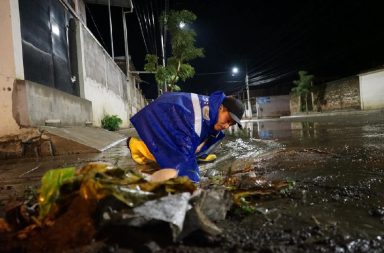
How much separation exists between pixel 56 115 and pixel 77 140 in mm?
1141

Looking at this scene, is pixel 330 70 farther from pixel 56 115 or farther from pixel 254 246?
pixel 254 246

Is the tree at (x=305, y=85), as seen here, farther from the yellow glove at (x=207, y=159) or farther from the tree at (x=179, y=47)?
the yellow glove at (x=207, y=159)

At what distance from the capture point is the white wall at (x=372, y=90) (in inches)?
721

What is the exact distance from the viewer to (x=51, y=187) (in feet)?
4.65

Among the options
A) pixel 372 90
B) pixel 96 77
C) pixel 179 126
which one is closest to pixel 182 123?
pixel 179 126

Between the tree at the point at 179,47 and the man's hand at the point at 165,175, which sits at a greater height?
the tree at the point at 179,47

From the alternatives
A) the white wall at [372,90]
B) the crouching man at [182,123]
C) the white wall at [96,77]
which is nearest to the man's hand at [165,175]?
the crouching man at [182,123]

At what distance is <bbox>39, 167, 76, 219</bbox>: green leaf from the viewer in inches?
54.7

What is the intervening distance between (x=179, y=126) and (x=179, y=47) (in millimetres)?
12340

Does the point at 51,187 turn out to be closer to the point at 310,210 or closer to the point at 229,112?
the point at 310,210

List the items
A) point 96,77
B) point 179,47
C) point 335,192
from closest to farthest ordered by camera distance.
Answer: point 335,192 < point 96,77 < point 179,47

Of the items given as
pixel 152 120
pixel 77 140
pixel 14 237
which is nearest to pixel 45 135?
pixel 77 140

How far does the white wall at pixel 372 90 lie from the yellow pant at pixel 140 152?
1972cm

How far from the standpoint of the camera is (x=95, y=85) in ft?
32.3
